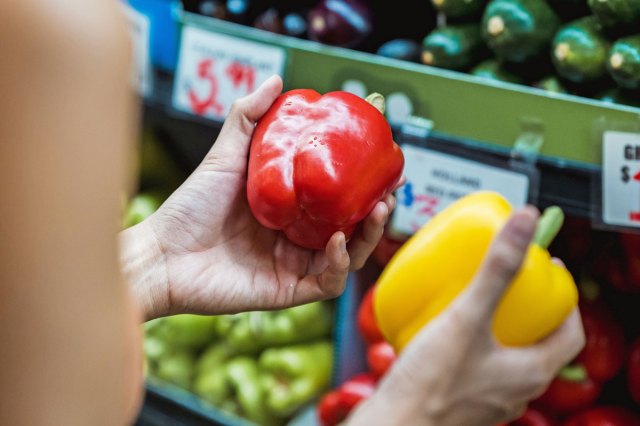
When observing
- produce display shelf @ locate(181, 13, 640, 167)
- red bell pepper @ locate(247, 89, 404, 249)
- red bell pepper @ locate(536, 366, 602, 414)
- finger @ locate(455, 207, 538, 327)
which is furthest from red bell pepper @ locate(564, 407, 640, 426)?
finger @ locate(455, 207, 538, 327)

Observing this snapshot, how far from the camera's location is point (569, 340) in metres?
1.03

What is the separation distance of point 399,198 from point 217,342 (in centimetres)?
82

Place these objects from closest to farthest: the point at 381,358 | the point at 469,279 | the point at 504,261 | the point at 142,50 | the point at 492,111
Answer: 1. the point at 504,261
2. the point at 469,279
3. the point at 492,111
4. the point at 381,358
5. the point at 142,50

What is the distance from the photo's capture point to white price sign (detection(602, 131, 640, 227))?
1173mm

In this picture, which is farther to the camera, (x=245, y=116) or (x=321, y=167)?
(x=245, y=116)

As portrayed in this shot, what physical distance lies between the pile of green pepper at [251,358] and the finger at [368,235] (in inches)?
30.3

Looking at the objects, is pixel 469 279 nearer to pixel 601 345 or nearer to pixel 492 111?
pixel 492 111

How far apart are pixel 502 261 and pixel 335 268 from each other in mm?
333

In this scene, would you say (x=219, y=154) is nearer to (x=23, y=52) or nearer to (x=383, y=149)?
(x=383, y=149)

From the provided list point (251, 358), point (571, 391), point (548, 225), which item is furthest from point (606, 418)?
point (251, 358)

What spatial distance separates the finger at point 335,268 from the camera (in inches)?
41.5

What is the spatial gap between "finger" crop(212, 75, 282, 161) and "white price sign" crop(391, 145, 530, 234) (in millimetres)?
→ 317

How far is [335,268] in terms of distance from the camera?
109 cm

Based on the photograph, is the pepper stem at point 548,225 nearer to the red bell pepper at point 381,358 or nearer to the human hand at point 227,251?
the human hand at point 227,251
